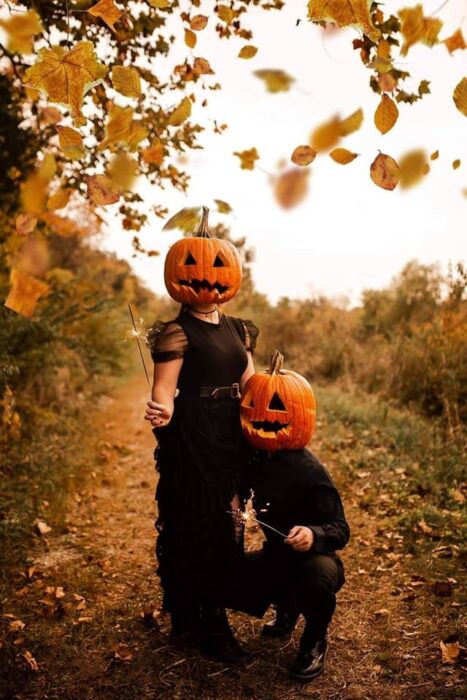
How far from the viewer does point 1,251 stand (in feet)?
19.5

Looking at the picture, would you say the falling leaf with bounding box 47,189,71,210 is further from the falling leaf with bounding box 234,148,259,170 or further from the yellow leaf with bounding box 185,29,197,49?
the yellow leaf with bounding box 185,29,197,49

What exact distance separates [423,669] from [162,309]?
27.0 m

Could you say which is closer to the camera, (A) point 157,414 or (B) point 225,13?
(A) point 157,414

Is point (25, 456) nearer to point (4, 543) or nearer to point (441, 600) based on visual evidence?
point (4, 543)

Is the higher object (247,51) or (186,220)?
(247,51)

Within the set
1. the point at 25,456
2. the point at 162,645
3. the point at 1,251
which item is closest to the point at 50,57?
the point at 162,645

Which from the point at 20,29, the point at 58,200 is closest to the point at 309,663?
the point at 58,200

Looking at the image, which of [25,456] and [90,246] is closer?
[25,456]

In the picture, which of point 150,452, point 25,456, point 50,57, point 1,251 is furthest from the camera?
point 150,452

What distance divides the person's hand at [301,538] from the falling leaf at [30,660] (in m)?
1.52

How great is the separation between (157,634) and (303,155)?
274 centimetres

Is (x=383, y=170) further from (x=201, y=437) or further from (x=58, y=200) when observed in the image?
(x=201, y=437)

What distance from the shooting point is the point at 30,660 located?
9.34 ft

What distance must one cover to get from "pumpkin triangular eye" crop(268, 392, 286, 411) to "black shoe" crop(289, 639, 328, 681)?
47.1 inches
